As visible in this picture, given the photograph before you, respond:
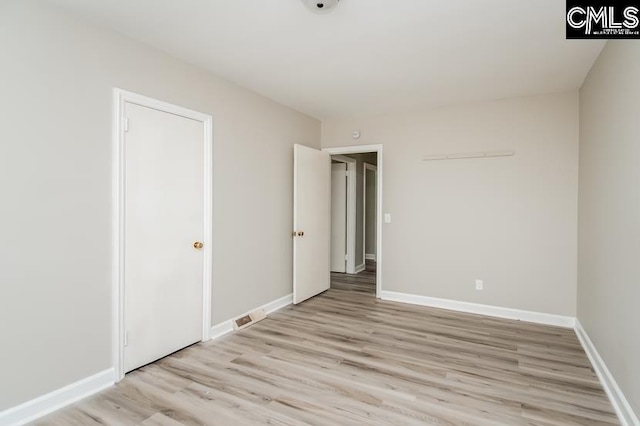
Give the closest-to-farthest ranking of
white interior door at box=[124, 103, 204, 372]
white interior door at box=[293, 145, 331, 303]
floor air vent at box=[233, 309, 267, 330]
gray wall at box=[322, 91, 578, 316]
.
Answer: white interior door at box=[124, 103, 204, 372]
floor air vent at box=[233, 309, 267, 330]
gray wall at box=[322, 91, 578, 316]
white interior door at box=[293, 145, 331, 303]

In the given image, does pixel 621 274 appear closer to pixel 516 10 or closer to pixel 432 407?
pixel 432 407

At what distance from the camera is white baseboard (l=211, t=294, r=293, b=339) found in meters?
3.27

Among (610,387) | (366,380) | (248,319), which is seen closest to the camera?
(610,387)

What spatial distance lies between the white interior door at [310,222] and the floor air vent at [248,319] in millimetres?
586

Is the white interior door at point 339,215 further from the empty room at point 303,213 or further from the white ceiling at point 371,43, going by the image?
the white ceiling at point 371,43

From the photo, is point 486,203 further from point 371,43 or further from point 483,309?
point 371,43

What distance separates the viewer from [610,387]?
2.26 m

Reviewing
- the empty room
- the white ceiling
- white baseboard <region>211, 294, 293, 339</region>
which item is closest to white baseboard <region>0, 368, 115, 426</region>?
the empty room

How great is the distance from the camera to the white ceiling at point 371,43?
7.02ft

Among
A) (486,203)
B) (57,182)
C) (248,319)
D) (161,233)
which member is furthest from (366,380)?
(486,203)

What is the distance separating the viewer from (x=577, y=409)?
2129 millimetres

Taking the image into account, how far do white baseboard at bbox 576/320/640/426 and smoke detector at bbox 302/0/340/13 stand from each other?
2.83 m

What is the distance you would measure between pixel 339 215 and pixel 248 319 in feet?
10.4

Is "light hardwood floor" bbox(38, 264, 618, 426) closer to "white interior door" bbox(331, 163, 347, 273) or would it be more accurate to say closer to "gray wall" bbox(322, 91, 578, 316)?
"gray wall" bbox(322, 91, 578, 316)
